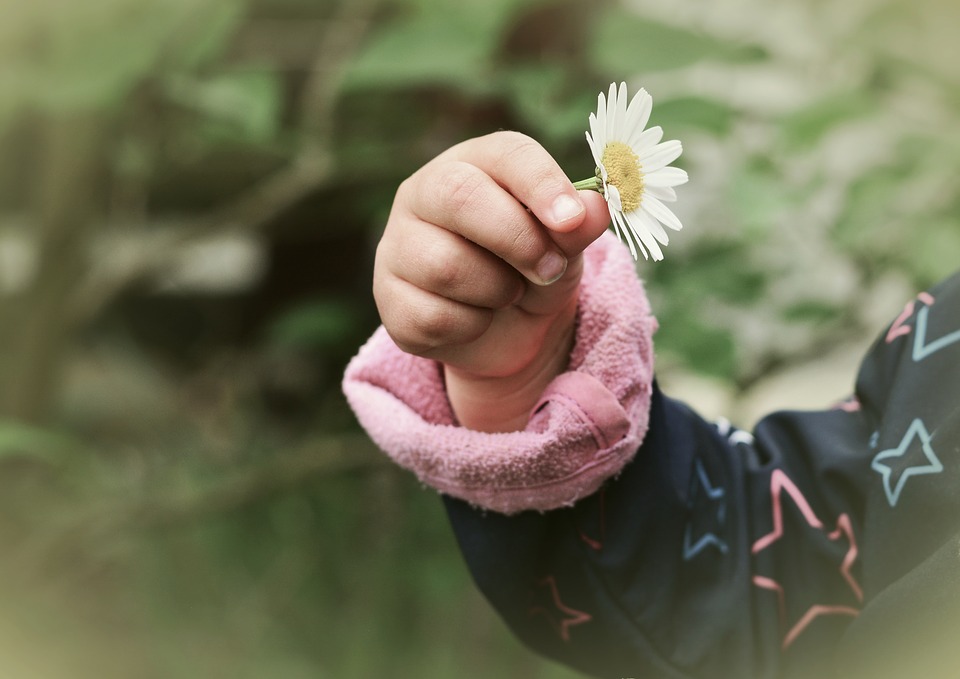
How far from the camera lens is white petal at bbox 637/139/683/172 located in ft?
0.77

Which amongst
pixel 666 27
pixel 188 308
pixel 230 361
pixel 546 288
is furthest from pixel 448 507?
pixel 188 308

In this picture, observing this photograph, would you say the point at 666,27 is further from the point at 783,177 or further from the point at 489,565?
the point at 489,565

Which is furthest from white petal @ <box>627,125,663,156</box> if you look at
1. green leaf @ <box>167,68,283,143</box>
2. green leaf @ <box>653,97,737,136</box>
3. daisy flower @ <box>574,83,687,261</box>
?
green leaf @ <box>167,68,283,143</box>

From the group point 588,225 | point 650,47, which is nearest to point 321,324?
point 650,47

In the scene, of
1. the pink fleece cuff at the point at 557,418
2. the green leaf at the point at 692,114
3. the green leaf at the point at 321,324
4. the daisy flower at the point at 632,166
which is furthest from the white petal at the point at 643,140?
the green leaf at the point at 321,324

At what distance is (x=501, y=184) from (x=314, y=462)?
67cm

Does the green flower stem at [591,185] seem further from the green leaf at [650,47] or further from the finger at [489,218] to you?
the green leaf at [650,47]

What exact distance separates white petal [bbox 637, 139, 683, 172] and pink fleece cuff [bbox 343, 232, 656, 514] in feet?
0.40

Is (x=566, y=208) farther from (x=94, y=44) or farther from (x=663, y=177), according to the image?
(x=94, y=44)

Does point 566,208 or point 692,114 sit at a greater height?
point 692,114

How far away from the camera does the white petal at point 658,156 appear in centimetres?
24

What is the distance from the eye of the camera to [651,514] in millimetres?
390

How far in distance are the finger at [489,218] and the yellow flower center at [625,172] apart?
0.10 feet

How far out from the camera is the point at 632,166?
233 mm
